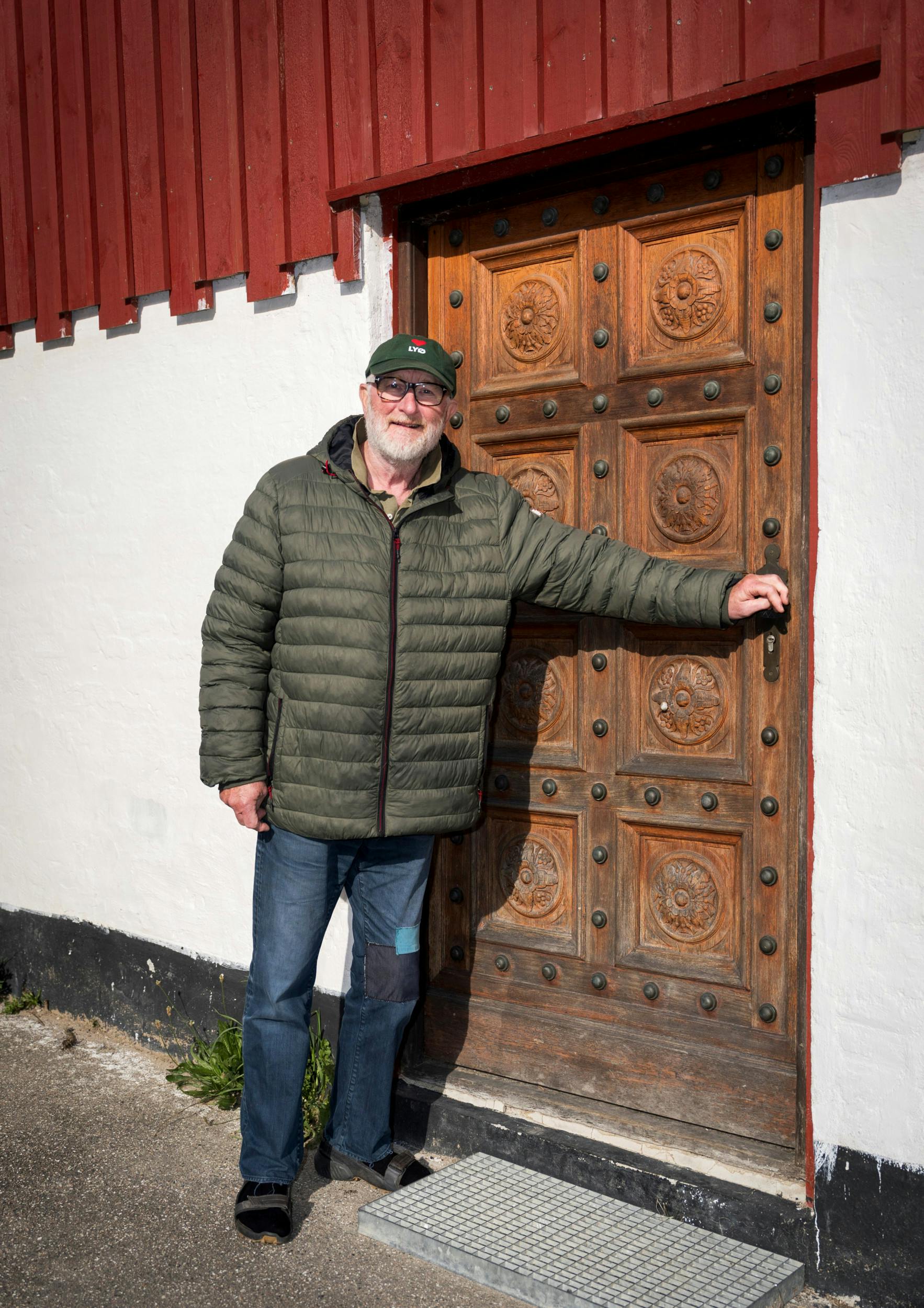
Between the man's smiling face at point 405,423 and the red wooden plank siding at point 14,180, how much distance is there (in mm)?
2462

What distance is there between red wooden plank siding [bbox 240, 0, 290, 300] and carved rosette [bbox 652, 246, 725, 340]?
1.37 m

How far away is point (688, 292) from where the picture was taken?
3.25 m

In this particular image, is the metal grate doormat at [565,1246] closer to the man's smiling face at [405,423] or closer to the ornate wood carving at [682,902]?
the ornate wood carving at [682,902]

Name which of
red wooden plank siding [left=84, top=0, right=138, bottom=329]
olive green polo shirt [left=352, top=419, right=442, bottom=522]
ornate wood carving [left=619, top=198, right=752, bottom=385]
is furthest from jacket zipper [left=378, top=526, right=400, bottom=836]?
red wooden plank siding [left=84, top=0, right=138, bottom=329]

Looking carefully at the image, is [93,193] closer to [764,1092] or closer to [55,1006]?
[55,1006]

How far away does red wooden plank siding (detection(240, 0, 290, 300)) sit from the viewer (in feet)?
13.1

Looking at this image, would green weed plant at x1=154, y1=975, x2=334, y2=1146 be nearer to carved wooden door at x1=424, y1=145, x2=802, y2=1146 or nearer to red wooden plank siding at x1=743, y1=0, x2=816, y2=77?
carved wooden door at x1=424, y1=145, x2=802, y2=1146

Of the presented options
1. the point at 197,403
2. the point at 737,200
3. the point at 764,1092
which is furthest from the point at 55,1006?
the point at 737,200

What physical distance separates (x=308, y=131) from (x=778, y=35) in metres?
1.67

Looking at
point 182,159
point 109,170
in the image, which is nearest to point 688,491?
point 182,159

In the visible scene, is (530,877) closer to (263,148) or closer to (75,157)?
(263,148)

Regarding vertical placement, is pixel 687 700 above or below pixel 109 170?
below

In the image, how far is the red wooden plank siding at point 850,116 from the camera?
2725mm

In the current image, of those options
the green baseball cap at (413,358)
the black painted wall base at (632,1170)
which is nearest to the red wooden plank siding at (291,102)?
the green baseball cap at (413,358)
